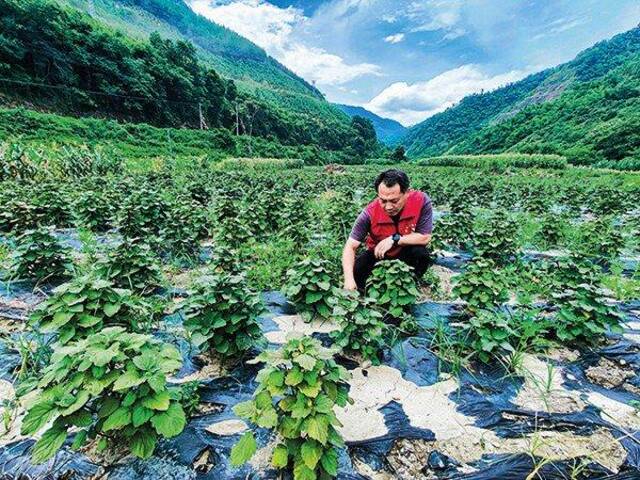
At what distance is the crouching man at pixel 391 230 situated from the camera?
11.4ft

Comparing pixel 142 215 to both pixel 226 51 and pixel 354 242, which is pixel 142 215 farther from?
pixel 226 51

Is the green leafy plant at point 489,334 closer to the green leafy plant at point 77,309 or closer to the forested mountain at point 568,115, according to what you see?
the green leafy plant at point 77,309

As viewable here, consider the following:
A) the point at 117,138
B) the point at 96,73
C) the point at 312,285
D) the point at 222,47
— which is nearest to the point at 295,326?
the point at 312,285

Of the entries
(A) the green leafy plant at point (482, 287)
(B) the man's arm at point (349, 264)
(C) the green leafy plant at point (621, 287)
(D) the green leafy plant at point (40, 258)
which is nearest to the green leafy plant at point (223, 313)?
(B) the man's arm at point (349, 264)

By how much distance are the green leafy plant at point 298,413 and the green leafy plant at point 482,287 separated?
83.0 inches

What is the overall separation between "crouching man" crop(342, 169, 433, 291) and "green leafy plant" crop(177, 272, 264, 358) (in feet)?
3.95

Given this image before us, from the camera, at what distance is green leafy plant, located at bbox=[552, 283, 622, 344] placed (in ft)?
8.94

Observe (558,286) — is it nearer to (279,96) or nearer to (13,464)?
(13,464)

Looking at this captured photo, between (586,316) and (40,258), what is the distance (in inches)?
208

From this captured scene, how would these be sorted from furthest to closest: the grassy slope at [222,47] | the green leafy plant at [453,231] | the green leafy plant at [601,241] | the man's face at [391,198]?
the grassy slope at [222,47], the green leafy plant at [453,231], the green leafy plant at [601,241], the man's face at [391,198]

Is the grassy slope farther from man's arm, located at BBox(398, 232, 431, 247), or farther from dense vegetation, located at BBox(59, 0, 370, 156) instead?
man's arm, located at BBox(398, 232, 431, 247)

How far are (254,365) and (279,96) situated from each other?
11526cm

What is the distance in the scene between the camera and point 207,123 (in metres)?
48.1

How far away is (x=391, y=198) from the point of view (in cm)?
339
